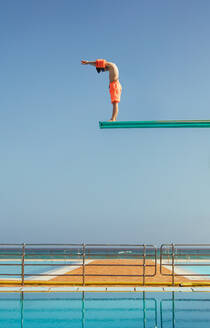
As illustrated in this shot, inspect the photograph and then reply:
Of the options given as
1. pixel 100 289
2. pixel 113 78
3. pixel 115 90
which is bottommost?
pixel 100 289

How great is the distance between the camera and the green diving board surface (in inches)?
199

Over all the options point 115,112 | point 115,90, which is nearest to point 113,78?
point 115,90

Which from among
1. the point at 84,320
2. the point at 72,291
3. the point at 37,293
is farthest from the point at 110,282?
the point at 84,320

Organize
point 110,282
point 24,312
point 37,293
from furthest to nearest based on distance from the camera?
point 110,282 → point 37,293 → point 24,312

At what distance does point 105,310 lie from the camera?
5.70 meters

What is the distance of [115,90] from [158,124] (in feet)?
A: 2.55

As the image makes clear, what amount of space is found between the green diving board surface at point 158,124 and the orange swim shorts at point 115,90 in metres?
0.37

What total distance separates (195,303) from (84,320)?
6.81ft

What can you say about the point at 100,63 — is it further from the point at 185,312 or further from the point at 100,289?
the point at 100,289

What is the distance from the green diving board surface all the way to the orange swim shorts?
37cm

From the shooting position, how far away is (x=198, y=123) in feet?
16.8

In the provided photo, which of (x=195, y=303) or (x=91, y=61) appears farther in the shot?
(x=195, y=303)

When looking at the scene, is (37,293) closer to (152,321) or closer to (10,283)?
(10,283)

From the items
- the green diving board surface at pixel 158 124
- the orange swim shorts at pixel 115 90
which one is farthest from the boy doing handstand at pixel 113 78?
the green diving board surface at pixel 158 124
